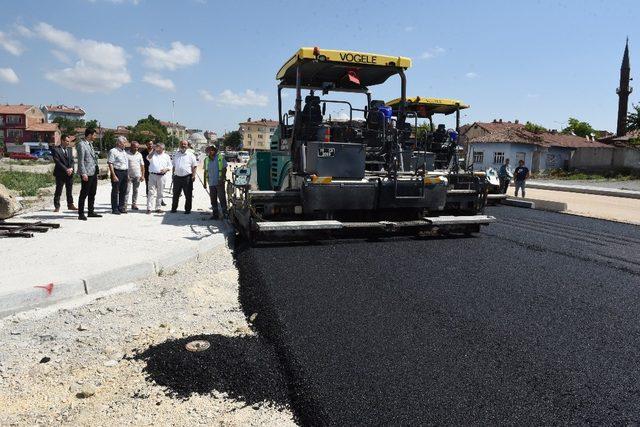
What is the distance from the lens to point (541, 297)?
441cm

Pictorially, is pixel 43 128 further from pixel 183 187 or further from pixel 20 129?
pixel 183 187

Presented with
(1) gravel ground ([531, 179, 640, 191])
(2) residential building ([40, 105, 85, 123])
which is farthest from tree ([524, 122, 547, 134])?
(2) residential building ([40, 105, 85, 123])

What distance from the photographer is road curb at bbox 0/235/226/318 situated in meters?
3.89

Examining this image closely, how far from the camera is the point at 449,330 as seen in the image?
357 centimetres

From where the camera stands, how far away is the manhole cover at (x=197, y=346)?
3.25 metres

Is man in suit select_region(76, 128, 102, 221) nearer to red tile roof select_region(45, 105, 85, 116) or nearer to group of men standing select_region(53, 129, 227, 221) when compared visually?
group of men standing select_region(53, 129, 227, 221)

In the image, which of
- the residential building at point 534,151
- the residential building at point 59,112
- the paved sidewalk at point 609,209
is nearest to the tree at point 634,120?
the residential building at point 534,151

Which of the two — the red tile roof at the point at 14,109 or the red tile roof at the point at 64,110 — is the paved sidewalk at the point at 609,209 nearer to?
the red tile roof at the point at 14,109

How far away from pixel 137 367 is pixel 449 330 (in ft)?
7.14

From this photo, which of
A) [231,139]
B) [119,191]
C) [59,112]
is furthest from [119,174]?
[59,112]

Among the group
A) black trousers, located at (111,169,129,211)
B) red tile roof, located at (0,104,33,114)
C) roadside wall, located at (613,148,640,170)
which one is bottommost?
black trousers, located at (111,169,129,211)

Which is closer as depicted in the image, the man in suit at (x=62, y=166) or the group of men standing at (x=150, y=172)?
the group of men standing at (x=150, y=172)

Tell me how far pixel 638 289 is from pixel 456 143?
705 centimetres

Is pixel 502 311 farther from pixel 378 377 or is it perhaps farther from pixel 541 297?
pixel 378 377
